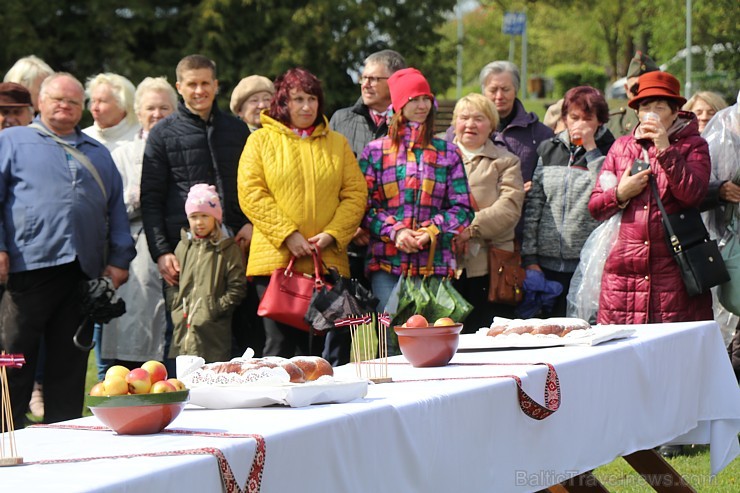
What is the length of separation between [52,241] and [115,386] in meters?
3.52

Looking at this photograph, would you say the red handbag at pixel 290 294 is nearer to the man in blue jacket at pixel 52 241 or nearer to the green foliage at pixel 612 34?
the man in blue jacket at pixel 52 241

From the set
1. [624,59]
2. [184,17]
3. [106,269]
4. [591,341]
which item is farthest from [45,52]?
[624,59]

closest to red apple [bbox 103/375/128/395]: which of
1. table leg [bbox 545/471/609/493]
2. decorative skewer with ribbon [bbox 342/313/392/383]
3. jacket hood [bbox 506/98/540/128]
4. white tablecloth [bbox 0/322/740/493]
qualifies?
white tablecloth [bbox 0/322/740/493]

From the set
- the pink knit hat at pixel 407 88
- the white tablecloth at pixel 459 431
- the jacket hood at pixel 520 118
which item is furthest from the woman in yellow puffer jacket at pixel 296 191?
the white tablecloth at pixel 459 431

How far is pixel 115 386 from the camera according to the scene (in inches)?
112

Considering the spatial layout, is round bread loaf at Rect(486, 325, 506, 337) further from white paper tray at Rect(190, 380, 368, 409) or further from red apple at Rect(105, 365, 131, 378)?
red apple at Rect(105, 365, 131, 378)

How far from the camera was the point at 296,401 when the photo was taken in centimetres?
318

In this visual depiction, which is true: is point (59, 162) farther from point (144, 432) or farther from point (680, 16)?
point (680, 16)

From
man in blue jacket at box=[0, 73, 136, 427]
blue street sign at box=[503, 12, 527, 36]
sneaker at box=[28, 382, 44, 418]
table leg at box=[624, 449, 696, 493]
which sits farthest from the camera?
blue street sign at box=[503, 12, 527, 36]

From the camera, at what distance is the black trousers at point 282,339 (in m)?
6.46

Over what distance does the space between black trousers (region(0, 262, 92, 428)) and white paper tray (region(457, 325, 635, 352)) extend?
2.48 meters

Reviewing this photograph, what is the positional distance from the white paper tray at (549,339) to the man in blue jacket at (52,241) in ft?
8.01

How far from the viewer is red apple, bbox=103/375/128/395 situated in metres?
2.84

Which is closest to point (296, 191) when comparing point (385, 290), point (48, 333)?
point (385, 290)
